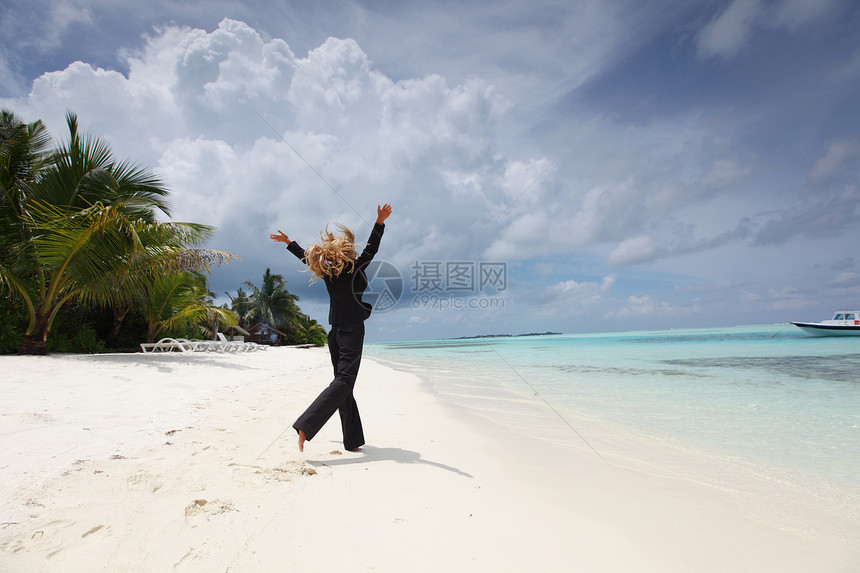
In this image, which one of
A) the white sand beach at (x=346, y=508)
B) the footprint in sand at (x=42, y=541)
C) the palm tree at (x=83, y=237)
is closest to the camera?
the footprint in sand at (x=42, y=541)

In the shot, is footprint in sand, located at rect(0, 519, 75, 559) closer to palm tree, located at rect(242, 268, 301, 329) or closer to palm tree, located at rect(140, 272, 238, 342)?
palm tree, located at rect(140, 272, 238, 342)

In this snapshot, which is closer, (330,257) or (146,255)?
(330,257)

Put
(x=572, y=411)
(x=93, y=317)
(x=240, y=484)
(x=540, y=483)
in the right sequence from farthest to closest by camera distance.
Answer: (x=93, y=317) → (x=572, y=411) → (x=540, y=483) → (x=240, y=484)

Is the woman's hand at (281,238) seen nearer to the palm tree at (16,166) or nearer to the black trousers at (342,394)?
the black trousers at (342,394)

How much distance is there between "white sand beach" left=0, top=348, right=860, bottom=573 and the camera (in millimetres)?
1777

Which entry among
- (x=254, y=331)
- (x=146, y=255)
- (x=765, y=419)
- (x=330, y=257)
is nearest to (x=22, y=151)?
(x=146, y=255)

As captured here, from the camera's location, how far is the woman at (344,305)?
325cm

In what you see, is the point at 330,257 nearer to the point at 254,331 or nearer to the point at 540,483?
the point at 540,483

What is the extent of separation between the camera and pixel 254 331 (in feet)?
129

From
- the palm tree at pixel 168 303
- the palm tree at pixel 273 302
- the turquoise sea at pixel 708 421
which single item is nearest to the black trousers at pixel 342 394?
the turquoise sea at pixel 708 421

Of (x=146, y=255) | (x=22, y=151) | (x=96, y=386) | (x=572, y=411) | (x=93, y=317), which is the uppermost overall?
(x=22, y=151)

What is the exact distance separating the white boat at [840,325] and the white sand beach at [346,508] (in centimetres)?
4467

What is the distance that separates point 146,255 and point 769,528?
473 inches

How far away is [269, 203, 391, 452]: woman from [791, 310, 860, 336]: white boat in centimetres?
4643
